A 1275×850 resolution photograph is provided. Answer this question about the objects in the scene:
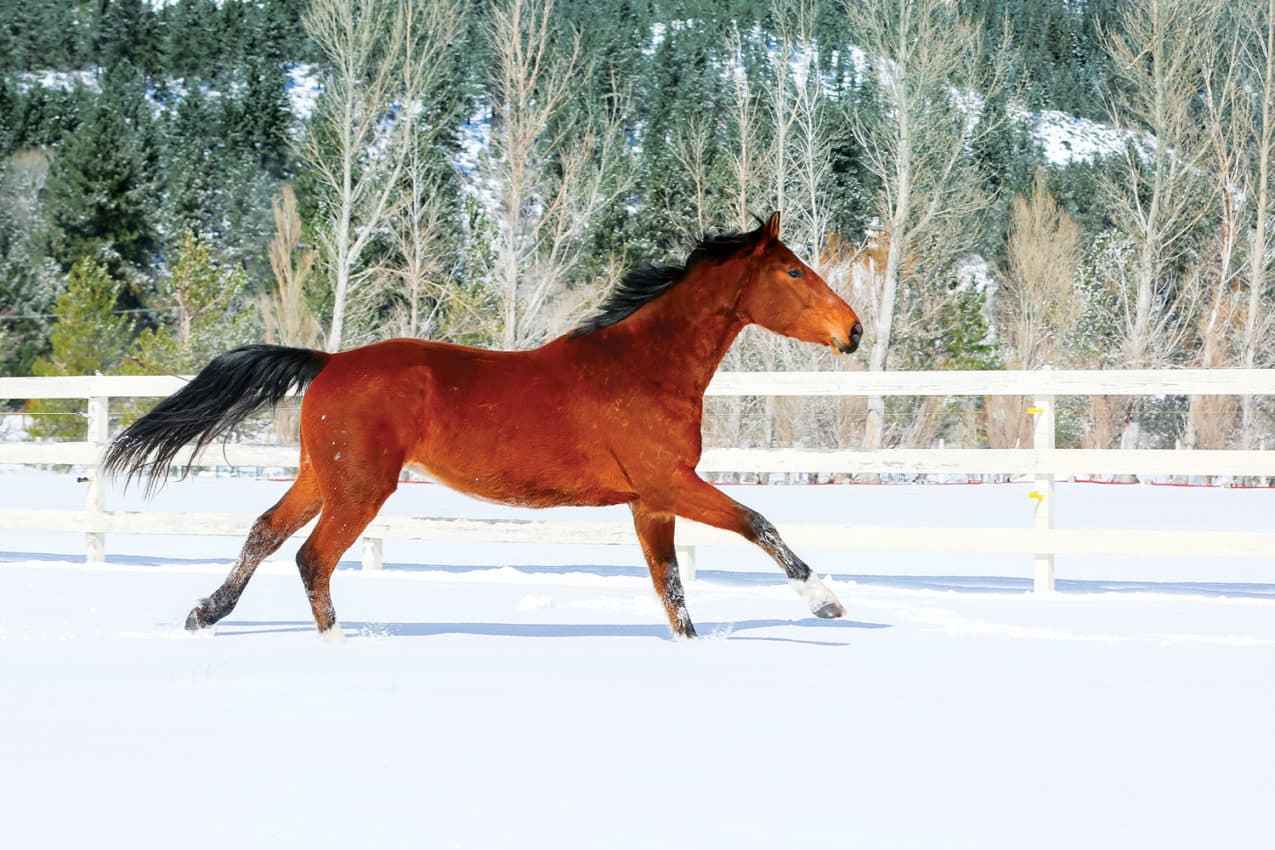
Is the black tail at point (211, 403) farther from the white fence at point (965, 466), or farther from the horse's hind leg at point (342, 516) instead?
the white fence at point (965, 466)

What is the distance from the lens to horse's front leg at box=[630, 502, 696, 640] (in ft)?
16.5

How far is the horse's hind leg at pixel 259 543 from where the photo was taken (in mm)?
5070

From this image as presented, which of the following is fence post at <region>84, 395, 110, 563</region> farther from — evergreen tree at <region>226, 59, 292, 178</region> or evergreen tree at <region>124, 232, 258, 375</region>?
evergreen tree at <region>226, 59, 292, 178</region>

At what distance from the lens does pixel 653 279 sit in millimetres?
5219

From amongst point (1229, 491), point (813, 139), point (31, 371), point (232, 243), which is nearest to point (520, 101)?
point (813, 139)

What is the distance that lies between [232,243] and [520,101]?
1291 inches

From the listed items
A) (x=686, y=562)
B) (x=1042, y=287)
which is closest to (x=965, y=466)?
(x=686, y=562)

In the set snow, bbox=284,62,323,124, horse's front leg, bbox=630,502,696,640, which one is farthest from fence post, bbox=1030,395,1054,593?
snow, bbox=284,62,323,124

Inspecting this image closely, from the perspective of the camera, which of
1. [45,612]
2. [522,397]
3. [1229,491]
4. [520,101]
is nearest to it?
[522,397]

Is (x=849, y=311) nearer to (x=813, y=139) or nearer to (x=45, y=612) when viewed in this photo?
(x=45, y=612)

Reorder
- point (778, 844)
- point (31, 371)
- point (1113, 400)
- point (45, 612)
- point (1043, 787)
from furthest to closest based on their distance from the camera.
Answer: point (31, 371) → point (1113, 400) → point (45, 612) → point (1043, 787) → point (778, 844)

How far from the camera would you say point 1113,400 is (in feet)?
87.9

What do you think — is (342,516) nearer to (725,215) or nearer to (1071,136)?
(725,215)

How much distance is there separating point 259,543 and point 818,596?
2033 mm
